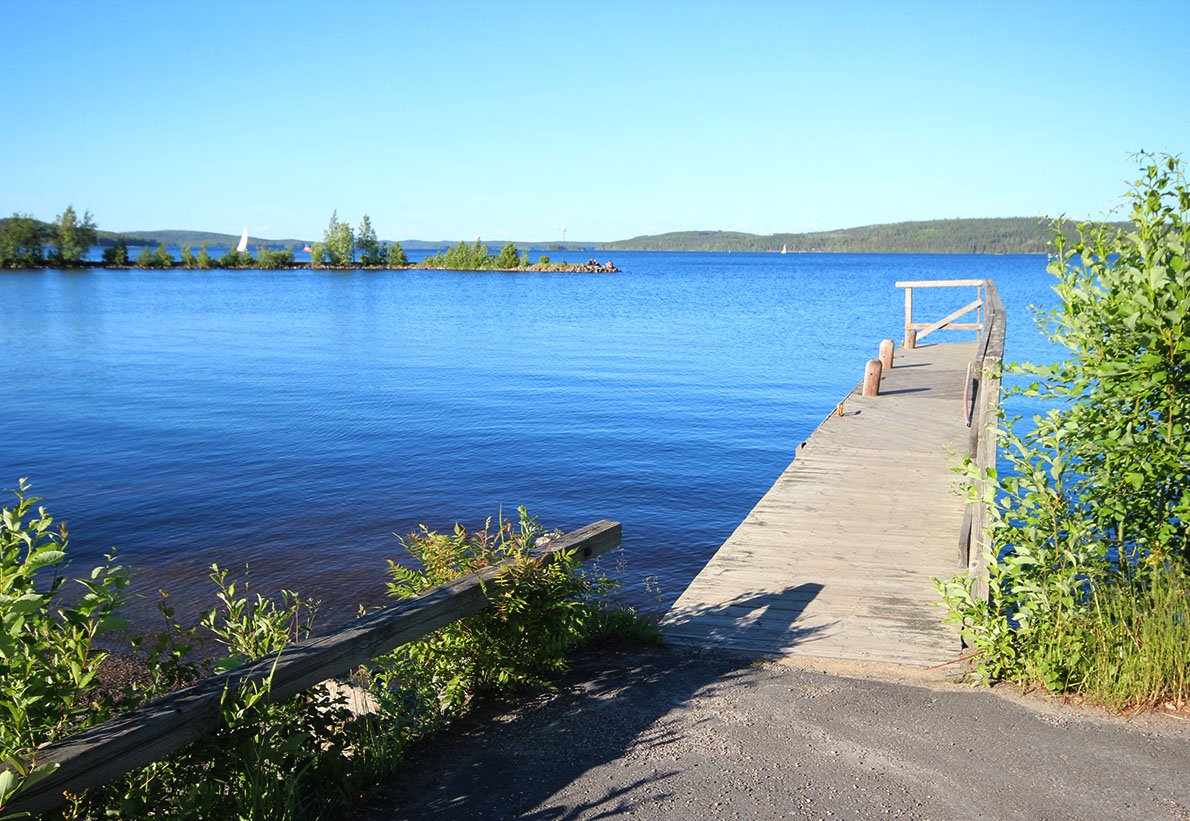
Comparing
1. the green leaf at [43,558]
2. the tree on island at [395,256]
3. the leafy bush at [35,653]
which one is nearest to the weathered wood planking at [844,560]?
the leafy bush at [35,653]

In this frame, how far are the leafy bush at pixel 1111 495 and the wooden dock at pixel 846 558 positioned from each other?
0.71 meters

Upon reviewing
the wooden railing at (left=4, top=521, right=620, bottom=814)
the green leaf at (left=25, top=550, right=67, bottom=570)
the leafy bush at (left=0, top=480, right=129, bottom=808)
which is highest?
the green leaf at (left=25, top=550, right=67, bottom=570)

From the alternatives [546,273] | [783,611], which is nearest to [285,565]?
[783,611]

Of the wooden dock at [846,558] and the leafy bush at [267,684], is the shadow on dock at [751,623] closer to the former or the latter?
the wooden dock at [846,558]

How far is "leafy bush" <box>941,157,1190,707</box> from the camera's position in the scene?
4.91 m

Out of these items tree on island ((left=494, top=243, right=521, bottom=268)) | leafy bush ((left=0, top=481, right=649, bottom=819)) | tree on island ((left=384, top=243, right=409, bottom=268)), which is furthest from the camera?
A: tree on island ((left=384, top=243, right=409, bottom=268))

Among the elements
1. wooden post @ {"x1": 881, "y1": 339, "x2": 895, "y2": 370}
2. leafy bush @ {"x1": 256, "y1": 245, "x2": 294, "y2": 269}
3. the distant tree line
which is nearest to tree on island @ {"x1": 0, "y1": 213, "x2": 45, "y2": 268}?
leafy bush @ {"x1": 256, "y1": 245, "x2": 294, "y2": 269}

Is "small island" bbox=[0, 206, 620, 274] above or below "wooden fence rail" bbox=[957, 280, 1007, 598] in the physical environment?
above

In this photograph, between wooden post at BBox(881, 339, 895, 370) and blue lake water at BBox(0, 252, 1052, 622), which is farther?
wooden post at BBox(881, 339, 895, 370)

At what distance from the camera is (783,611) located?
6.85 m

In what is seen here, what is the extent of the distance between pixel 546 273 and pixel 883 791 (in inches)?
4647

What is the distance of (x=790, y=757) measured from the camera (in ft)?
14.5

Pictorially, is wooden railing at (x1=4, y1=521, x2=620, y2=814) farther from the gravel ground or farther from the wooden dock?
the wooden dock

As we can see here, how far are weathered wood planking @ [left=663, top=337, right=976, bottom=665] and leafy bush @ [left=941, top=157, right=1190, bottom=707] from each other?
620 millimetres
